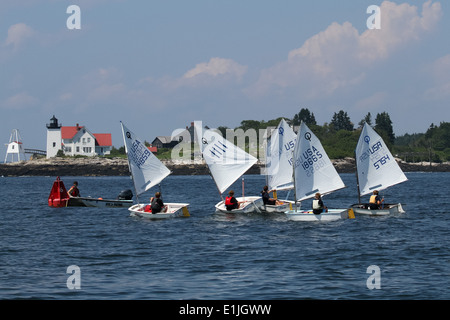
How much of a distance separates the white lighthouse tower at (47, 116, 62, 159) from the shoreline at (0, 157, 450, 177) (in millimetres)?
3901

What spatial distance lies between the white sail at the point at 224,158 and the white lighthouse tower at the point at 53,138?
13847cm

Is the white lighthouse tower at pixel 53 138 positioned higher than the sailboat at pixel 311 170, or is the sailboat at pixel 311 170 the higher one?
the white lighthouse tower at pixel 53 138

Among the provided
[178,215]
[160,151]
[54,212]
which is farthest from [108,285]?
[160,151]

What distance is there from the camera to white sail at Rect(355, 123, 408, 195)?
4406cm

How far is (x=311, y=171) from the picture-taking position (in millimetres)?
41312

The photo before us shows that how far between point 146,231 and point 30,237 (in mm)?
6650

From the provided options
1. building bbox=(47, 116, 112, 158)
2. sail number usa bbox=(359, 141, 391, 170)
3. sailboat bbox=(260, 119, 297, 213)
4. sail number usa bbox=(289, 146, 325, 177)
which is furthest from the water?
building bbox=(47, 116, 112, 158)

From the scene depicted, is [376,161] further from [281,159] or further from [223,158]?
[223,158]

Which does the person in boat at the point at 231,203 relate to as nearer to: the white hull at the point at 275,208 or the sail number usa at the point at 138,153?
the white hull at the point at 275,208

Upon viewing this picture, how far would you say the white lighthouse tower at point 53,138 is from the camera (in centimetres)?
17525

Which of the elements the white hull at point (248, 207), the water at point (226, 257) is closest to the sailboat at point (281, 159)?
the white hull at point (248, 207)

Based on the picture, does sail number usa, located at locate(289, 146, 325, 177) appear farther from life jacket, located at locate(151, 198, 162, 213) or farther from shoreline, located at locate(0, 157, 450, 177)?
shoreline, located at locate(0, 157, 450, 177)
